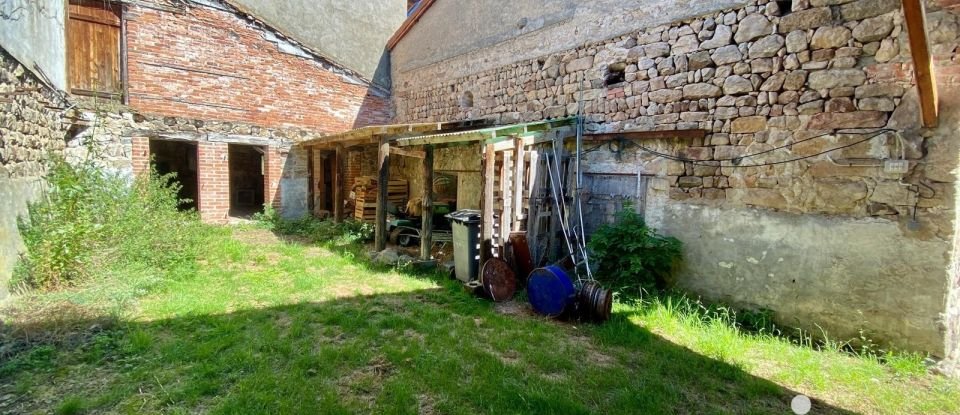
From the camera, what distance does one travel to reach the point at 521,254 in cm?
604

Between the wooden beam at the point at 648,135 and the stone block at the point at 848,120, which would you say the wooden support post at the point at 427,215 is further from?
the stone block at the point at 848,120

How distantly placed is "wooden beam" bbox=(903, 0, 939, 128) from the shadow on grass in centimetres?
285

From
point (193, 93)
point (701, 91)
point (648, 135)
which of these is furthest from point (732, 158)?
point (193, 93)

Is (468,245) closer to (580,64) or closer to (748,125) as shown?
(580,64)

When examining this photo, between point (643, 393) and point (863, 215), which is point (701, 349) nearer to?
point (643, 393)

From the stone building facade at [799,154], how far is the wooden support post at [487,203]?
6.00ft

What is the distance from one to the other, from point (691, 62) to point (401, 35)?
8.72 meters

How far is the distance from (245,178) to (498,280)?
1362 cm

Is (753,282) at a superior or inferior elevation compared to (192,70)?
inferior

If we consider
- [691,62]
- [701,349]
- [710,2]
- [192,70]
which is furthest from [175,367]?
[192,70]

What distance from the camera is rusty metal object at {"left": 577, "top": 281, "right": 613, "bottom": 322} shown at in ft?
15.9

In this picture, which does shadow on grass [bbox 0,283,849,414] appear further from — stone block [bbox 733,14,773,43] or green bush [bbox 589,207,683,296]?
stone block [bbox 733,14,773,43]

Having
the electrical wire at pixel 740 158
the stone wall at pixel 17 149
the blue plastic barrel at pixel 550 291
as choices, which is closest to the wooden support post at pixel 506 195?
the blue plastic barrel at pixel 550 291

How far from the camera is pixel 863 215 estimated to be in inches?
175
